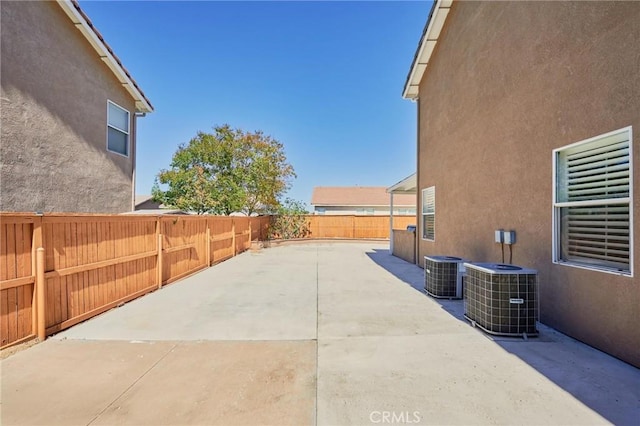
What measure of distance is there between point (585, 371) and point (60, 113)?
10.5m

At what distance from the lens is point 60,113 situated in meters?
7.48

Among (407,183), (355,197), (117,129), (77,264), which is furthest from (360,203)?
(77,264)

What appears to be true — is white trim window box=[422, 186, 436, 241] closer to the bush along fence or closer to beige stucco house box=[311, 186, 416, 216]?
the bush along fence

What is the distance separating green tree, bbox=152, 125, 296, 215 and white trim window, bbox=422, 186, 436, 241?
37.2ft

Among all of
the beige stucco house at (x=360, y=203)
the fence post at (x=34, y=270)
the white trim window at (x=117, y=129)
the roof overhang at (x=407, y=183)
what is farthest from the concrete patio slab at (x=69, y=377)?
the beige stucco house at (x=360, y=203)

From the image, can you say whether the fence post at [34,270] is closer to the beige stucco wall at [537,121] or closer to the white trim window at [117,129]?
the white trim window at [117,129]

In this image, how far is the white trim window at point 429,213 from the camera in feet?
32.5

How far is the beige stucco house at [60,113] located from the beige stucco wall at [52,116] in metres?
0.02

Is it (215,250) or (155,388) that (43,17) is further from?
(155,388)

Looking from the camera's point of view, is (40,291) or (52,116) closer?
(40,291)

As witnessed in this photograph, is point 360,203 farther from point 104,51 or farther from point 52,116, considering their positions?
point 52,116

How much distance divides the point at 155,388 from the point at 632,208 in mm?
5326

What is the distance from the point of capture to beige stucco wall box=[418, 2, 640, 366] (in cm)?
366

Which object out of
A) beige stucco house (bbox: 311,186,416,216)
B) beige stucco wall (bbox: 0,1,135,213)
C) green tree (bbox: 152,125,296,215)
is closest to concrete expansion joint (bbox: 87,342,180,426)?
beige stucco wall (bbox: 0,1,135,213)
